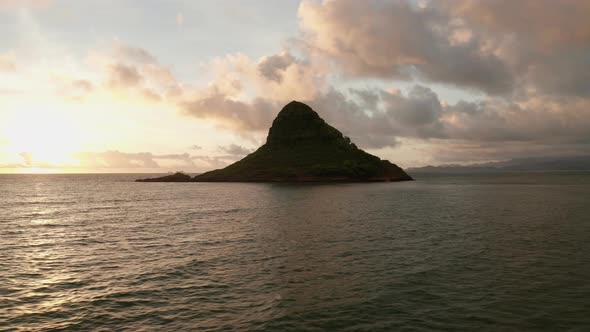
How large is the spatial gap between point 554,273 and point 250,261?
21.6 metres

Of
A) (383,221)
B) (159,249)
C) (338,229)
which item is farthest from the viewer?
(383,221)

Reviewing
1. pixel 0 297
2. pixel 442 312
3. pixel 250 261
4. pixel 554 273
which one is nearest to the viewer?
pixel 442 312

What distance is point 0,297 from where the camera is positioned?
2145cm

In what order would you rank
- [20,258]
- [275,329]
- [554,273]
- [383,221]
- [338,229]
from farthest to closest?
[383,221], [338,229], [20,258], [554,273], [275,329]

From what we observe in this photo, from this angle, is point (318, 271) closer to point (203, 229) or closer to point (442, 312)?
point (442, 312)

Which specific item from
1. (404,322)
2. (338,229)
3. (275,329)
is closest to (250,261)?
(275,329)

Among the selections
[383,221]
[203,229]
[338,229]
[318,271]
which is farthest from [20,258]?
[383,221]

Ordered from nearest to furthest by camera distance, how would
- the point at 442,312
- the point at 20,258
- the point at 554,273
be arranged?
the point at 442,312, the point at 554,273, the point at 20,258

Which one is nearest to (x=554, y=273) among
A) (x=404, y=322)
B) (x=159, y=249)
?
(x=404, y=322)

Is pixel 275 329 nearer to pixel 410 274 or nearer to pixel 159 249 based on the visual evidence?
pixel 410 274

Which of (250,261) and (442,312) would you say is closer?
(442,312)

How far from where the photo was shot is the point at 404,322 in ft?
57.3

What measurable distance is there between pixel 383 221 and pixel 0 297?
137 ft

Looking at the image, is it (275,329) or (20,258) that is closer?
(275,329)
